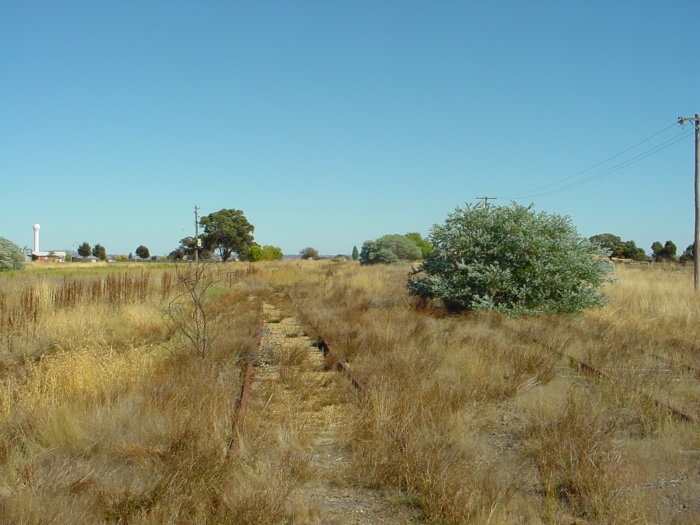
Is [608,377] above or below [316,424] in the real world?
above

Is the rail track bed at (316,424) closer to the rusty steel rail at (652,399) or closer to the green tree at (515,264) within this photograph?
the rusty steel rail at (652,399)

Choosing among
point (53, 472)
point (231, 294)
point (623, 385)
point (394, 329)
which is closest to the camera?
point (53, 472)

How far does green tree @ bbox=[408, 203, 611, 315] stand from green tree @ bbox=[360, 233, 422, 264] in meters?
59.1

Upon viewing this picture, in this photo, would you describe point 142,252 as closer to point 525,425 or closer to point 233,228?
point 233,228

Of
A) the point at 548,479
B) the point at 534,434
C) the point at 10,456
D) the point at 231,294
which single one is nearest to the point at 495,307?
the point at 534,434

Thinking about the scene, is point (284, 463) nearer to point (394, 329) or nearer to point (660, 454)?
point (660, 454)

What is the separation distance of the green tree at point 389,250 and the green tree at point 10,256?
134 ft

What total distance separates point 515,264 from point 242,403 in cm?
1144

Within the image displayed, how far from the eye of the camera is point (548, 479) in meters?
4.51

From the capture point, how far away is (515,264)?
53.8 ft

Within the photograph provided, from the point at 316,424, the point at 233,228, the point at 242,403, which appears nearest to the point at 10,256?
the point at 233,228

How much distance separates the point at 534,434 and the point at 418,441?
1223 millimetres

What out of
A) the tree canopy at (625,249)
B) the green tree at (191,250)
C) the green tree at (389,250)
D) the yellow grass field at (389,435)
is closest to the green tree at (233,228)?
the green tree at (389,250)

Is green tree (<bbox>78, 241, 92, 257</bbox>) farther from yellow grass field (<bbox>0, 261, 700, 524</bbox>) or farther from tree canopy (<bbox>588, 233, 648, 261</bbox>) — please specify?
yellow grass field (<bbox>0, 261, 700, 524</bbox>)
